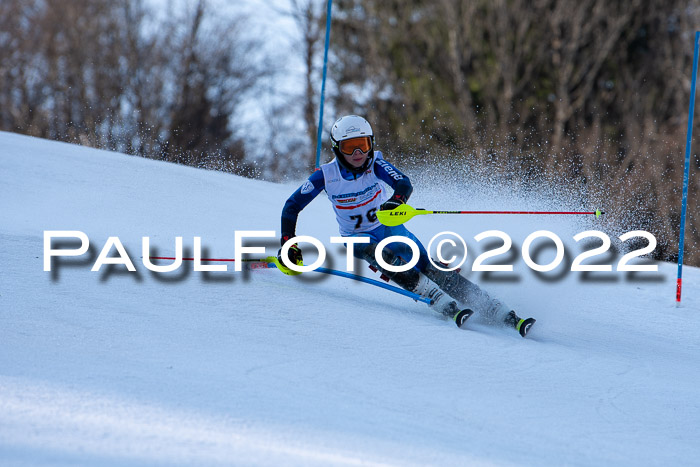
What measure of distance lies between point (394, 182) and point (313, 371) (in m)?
2.05

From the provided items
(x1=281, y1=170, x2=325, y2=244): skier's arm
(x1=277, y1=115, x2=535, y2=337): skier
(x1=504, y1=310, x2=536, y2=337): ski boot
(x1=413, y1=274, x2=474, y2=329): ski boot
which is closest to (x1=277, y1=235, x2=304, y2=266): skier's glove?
(x1=277, y1=115, x2=535, y2=337): skier

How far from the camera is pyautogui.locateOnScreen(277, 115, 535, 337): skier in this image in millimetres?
5094

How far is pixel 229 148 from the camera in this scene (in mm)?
27391

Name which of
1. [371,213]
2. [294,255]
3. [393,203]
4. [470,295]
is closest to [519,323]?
[470,295]

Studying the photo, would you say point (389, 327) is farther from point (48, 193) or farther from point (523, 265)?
point (48, 193)

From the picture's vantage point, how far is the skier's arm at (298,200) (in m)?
5.41

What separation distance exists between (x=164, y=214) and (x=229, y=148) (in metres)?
19.8

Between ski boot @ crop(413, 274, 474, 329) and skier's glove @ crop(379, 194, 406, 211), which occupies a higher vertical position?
skier's glove @ crop(379, 194, 406, 211)

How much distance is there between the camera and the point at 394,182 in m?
5.38

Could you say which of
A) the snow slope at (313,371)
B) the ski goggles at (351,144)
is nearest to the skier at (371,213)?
the ski goggles at (351,144)

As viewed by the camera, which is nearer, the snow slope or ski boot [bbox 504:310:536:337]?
the snow slope

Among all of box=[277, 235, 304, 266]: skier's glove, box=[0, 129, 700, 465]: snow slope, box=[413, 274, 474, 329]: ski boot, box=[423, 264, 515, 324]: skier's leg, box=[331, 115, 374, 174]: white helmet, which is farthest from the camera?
box=[277, 235, 304, 266]: skier's glove
